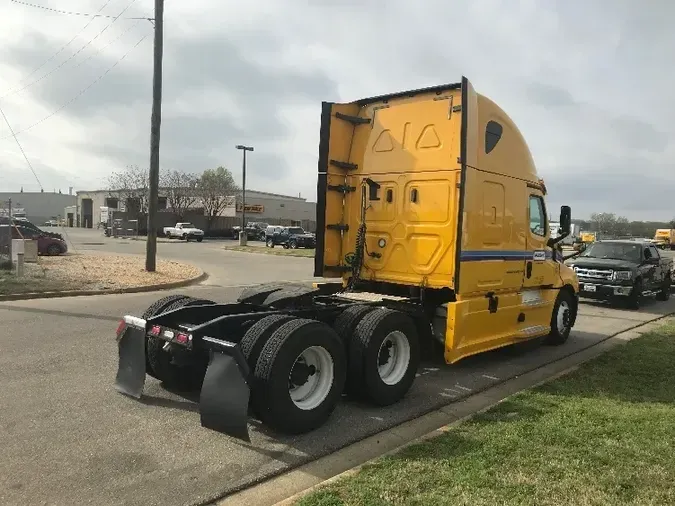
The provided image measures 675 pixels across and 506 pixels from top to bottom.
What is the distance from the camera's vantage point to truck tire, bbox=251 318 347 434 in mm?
4422

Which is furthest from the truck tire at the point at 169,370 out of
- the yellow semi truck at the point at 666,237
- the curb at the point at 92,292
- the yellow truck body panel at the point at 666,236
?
the yellow semi truck at the point at 666,237

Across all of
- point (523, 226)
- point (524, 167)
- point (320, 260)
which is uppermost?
point (524, 167)

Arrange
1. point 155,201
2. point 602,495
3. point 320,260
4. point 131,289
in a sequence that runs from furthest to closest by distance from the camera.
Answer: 1. point 155,201
2. point 131,289
3. point 320,260
4. point 602,495

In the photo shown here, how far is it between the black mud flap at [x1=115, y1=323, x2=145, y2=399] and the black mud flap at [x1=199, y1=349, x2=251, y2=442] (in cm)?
117

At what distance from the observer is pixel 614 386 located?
639 cm

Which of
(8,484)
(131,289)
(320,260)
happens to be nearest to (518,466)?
(8,484)

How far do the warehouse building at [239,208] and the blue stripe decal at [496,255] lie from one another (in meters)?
64.1

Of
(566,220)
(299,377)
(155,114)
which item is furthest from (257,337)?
(155,114)

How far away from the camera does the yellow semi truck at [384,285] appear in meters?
4.62

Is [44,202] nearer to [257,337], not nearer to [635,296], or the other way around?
[635,296]

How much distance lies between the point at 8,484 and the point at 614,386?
6026 millimetres

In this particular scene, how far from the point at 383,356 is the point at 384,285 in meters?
1.91

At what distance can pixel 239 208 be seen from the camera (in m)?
71.8

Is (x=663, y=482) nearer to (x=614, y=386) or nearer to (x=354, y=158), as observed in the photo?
(x=614, y=386)
